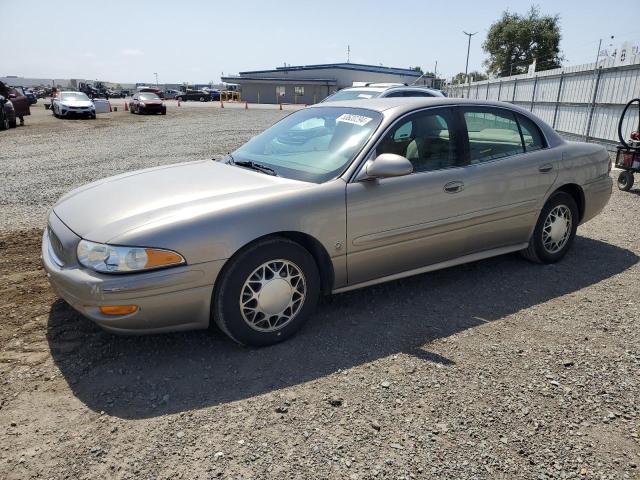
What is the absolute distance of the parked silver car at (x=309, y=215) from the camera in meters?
2.86

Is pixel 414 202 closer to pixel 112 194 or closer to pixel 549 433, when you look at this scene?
pixel 549 433

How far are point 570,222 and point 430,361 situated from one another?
2664 millimetres

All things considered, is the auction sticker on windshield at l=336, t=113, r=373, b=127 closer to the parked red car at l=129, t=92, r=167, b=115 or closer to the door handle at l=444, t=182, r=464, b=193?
the door handle at l=444, t=182, r=464, b=193

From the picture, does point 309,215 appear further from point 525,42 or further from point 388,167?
point 525,42

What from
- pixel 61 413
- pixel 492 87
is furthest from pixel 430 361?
pixel 492 87

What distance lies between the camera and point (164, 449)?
2334 mm

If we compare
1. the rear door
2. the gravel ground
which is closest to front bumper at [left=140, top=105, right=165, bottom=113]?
the gravel ground

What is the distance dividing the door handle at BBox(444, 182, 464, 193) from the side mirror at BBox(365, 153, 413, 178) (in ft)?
1.94

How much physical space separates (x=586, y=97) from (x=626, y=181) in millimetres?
6780

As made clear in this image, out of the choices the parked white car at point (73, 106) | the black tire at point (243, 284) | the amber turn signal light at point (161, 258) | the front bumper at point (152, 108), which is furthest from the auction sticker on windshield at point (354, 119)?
the front bumper at point (152, 108)

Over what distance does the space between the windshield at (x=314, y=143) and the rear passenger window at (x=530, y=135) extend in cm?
162

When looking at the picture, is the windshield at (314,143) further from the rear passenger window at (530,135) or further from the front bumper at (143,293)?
the rear passenger window at (530,135)

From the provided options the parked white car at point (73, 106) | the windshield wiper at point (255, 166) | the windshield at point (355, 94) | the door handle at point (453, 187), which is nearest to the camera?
the windshield wiper at point (255, 166)

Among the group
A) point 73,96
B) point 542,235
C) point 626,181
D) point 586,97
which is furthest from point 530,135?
point 73,96
